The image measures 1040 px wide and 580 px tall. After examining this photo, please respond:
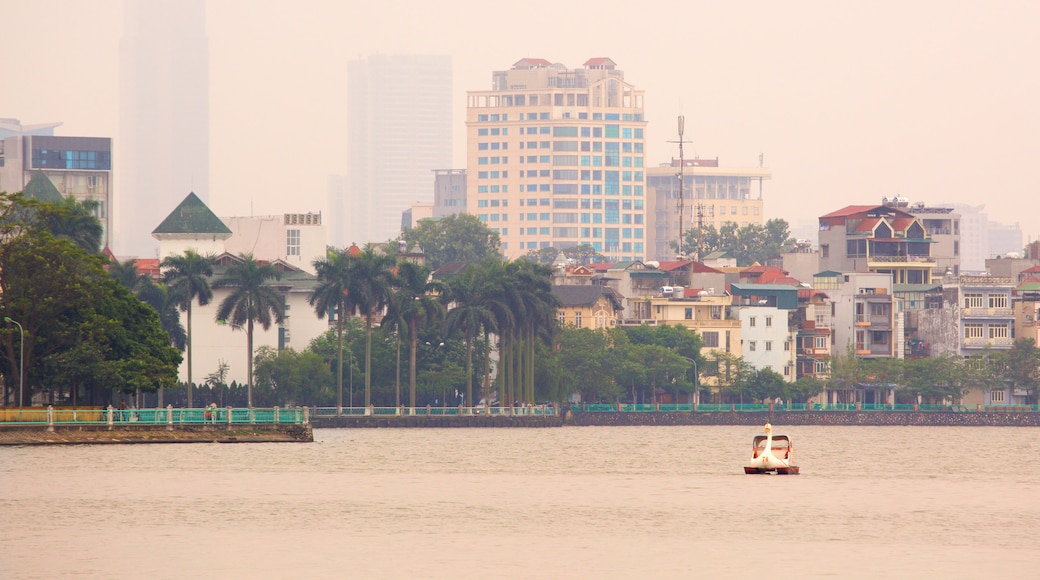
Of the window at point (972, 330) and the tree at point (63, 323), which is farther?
the window at point (972, 330)

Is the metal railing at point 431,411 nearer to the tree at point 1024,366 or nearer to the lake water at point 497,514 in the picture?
the lake water at point 497,514

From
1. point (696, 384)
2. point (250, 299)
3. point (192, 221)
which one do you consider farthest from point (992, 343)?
point (192, 221)

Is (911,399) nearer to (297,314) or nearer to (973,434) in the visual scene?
(973,434)

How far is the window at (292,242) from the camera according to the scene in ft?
582

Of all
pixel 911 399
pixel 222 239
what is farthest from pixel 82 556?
pixel 911 399

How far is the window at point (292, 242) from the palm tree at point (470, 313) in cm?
2790

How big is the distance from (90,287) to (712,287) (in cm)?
9660

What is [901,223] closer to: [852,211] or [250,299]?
[852,211]

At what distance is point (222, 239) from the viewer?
561 feet

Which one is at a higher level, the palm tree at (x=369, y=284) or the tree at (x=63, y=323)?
the palm tree at (x=369, y=284)

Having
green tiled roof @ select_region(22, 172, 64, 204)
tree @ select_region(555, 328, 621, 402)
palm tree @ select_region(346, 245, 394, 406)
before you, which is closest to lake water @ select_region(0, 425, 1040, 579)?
palm tree @ select_region(346, 245, 394, 406)

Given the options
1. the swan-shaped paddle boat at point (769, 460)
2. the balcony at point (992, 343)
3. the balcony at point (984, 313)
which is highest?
the balcony at point (984, 313)

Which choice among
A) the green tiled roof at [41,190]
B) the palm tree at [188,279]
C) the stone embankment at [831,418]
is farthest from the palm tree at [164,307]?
the green tiled roof at [41,190]

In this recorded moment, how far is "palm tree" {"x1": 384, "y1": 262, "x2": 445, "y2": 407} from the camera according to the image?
14712cm
